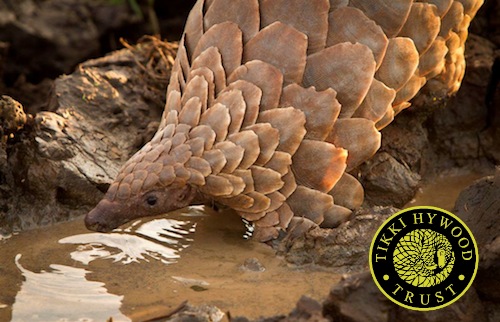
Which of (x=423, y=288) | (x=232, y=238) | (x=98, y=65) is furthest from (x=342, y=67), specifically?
(x=98, y=65)

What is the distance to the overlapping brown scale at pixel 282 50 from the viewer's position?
3.58m

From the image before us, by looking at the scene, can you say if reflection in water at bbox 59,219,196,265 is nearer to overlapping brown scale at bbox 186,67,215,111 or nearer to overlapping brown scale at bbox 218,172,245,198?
overlapping brown scale at bbox 218,172,245,198

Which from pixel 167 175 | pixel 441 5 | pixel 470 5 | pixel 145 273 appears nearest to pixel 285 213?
pixel 167 175

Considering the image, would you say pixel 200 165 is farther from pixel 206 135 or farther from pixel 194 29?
pixel 194 29

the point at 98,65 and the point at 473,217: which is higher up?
the point at 98,65

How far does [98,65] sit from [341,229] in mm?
1915

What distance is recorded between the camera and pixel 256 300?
3256mm

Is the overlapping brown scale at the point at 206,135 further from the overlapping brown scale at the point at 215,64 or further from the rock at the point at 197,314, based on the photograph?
the rock at the point at 197,314

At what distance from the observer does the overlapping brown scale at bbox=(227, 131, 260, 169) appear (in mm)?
3520

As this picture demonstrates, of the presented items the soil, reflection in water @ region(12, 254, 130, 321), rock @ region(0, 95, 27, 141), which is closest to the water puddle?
the soil

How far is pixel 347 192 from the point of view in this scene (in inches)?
148

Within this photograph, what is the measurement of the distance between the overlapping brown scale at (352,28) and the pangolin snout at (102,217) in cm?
109

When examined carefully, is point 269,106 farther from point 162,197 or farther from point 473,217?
point 473,217

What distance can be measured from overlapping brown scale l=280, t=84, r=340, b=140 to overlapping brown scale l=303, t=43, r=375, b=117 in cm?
4
